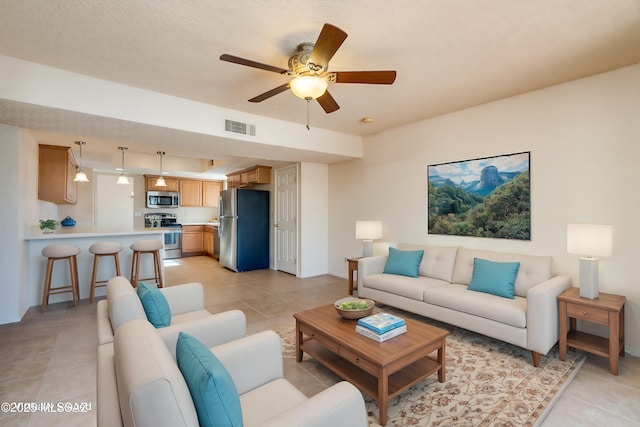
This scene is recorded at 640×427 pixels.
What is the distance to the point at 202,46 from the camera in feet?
7.67

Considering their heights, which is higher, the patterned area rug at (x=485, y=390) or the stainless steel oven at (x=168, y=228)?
the stainless steel oven at (x=168, y=228)

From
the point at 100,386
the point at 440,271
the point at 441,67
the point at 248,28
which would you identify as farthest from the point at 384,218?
the point at 100,386

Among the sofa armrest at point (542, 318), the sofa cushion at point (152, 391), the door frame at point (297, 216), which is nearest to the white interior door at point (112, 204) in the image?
the door frame at point (297, 216)

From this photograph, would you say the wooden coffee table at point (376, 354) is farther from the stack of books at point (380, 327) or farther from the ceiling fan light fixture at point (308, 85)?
the ceiling fan light fixture at point (308, 85)

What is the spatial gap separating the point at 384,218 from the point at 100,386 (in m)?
4.13

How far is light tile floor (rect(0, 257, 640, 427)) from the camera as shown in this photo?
185 cm

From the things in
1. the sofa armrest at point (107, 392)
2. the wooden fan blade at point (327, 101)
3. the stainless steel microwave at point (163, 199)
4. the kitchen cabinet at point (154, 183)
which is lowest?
the sofa armrest at point (107, 392)

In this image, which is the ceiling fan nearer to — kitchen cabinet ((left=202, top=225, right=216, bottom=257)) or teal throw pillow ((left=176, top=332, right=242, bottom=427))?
teal throw pillow ((left=176, top=332, right=242, bottom=427))

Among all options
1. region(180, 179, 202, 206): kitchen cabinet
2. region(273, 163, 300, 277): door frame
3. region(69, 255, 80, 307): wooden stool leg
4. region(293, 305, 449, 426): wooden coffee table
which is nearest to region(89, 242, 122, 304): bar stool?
region(69, 255, 80, 307): wooden stool leg

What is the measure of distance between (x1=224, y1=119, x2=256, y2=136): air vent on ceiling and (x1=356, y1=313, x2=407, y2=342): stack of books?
275 centimetres

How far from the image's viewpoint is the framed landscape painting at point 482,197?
3.25 m

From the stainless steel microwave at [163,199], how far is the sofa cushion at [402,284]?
619 cm

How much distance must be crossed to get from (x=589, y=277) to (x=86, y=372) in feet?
13.6

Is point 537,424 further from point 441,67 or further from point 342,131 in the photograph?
point 342,131
